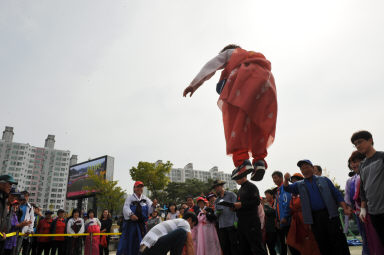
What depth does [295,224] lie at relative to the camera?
4.05 metres

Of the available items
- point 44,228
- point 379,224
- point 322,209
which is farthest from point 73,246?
point 379,224

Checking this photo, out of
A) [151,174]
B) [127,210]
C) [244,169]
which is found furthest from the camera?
[151,174]

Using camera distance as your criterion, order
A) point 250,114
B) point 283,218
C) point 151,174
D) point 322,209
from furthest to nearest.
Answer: point 151,174
point 283,218
point 322,209
point 250,114

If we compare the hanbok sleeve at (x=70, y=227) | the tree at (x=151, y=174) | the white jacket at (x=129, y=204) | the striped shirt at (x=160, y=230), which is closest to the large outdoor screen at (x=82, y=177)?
the tree at (x=151, y=174)

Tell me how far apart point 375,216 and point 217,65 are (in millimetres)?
2559

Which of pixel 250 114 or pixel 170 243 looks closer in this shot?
pixel 250 114

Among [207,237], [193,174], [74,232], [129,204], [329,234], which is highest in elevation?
[193,174]

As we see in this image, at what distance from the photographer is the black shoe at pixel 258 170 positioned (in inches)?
92.1

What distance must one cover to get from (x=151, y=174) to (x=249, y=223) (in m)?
23.8

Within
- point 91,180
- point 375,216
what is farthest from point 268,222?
point 91,180

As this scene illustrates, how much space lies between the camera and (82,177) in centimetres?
2662

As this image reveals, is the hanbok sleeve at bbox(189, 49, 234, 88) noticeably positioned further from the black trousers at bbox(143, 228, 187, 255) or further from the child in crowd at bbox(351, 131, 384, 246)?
the black trousers at bbox(143, 228, 187, 255)

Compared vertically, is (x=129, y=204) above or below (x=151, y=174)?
below

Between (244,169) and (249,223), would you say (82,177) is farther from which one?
(244,169)
